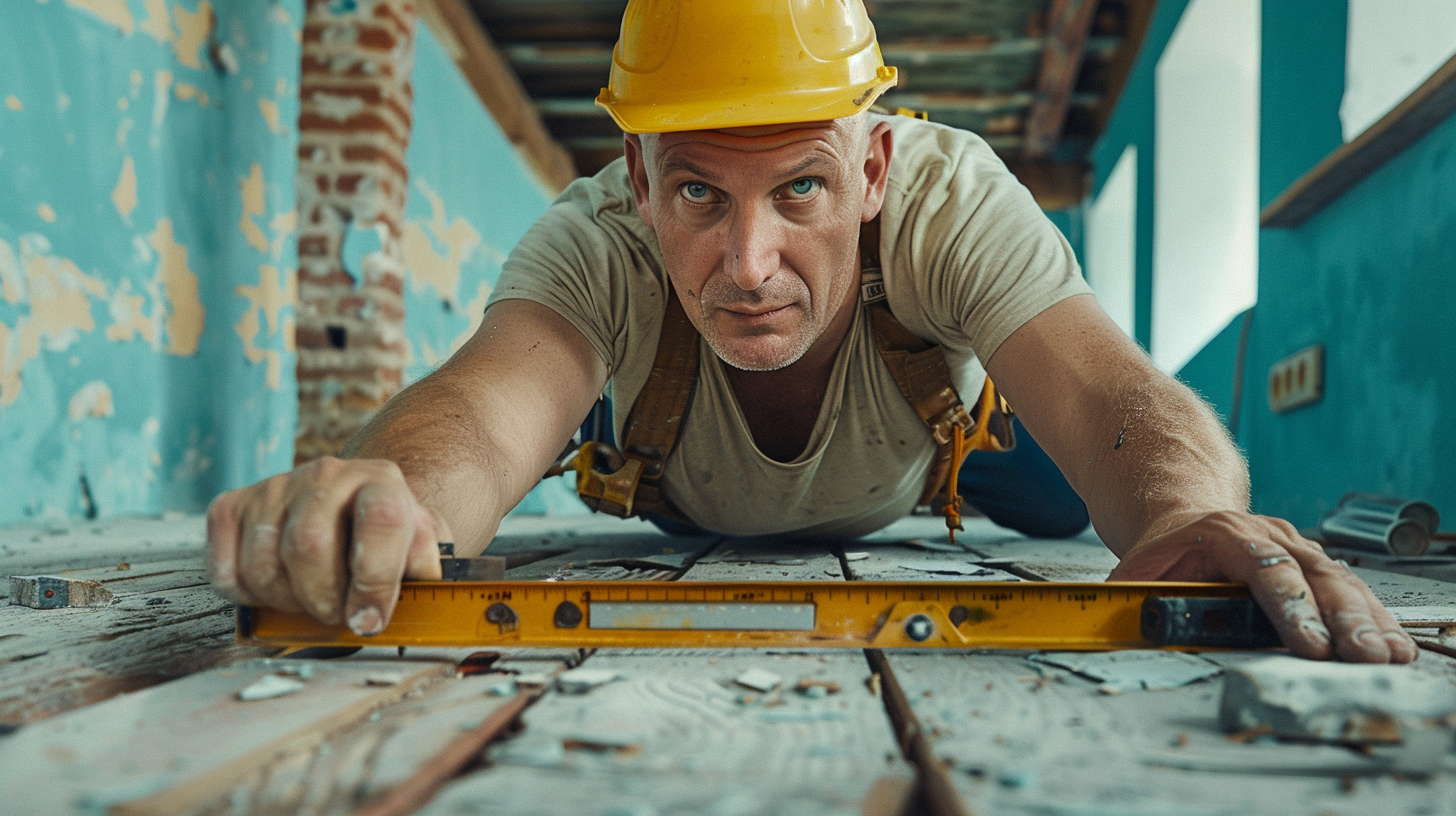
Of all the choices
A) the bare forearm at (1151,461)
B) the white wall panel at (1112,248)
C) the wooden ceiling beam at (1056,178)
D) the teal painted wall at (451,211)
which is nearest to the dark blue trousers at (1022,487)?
the bare forearm at (1151,461)

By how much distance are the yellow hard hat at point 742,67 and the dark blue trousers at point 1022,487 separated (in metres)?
1.38

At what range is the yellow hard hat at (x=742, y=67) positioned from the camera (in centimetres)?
157

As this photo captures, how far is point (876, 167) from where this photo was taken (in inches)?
71.7

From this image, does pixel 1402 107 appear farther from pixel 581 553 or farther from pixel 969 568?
pixel 581 553

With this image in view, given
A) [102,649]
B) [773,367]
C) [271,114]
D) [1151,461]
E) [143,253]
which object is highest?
[271,114]

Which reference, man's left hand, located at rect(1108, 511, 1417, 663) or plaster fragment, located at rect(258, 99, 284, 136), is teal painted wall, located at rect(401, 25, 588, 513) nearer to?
plaster fragment, located at rect(258, 99, 284, 136)

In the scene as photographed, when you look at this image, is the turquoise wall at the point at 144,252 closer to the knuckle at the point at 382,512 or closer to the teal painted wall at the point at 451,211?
the teal painted wall at the point at 451,211

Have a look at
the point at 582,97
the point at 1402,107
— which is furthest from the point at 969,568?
the point at 582,97

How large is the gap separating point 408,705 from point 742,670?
302mm

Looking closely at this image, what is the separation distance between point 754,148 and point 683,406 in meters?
0.62

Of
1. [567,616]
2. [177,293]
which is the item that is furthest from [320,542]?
[177,293]

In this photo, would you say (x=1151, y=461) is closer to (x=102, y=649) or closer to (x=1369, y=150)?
(x=102, y=649)

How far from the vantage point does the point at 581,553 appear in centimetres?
228

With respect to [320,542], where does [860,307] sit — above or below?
above
